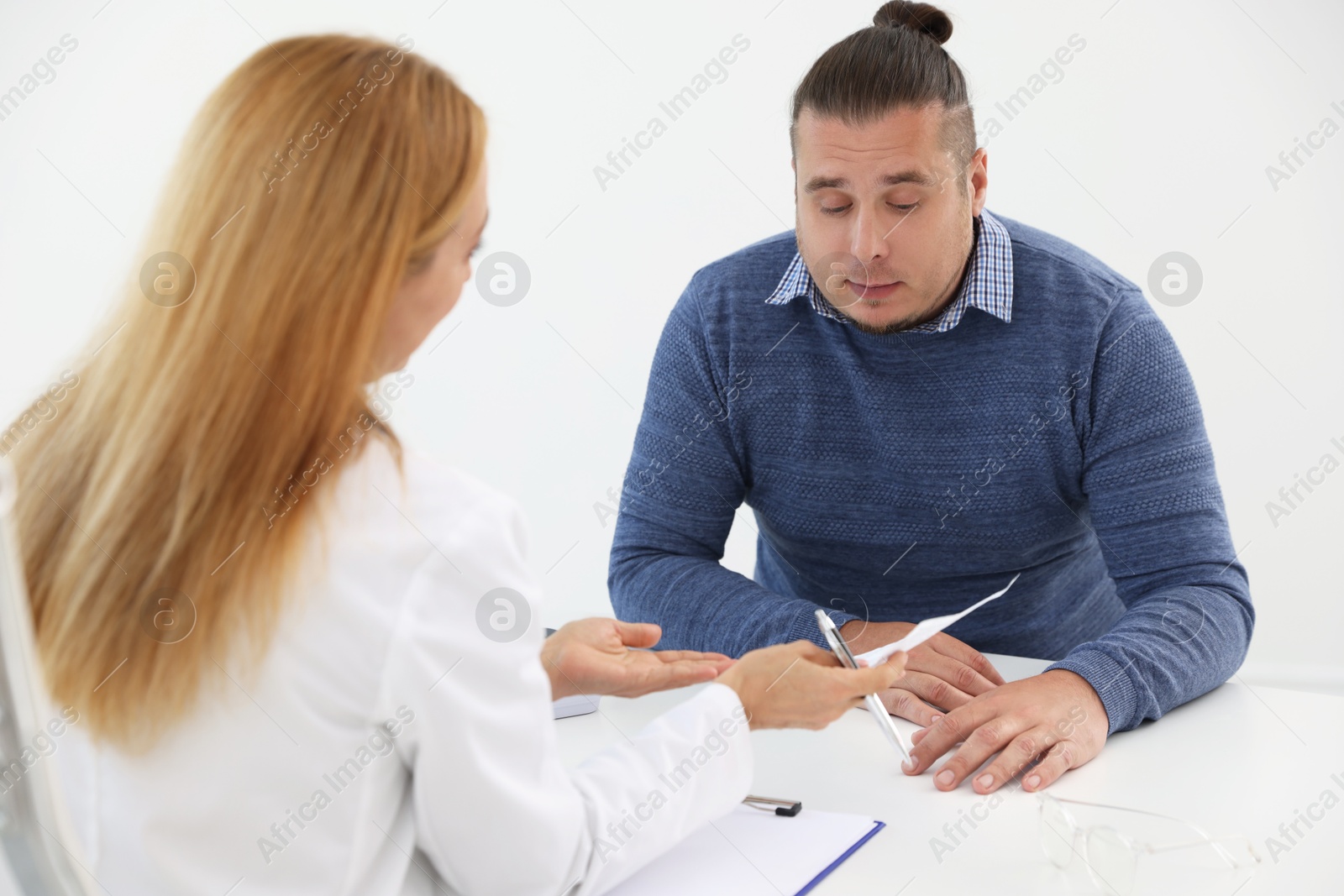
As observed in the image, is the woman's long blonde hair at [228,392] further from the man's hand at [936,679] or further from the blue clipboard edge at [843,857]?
the man's hand at [936,679]

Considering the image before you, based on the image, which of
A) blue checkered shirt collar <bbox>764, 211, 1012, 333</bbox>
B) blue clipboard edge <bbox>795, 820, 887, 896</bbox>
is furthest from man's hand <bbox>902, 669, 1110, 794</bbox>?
blue checkered shirt collar <bbox>764, 211, 1012, 333</bbox>

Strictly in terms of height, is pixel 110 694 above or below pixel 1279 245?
below

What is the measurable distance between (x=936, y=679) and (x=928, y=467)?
48 centimetres

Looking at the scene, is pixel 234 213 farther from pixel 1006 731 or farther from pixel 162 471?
pixel 1006 731

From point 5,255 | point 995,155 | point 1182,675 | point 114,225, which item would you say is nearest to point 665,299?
point 995,155

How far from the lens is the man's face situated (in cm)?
179

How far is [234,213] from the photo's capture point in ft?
3.10

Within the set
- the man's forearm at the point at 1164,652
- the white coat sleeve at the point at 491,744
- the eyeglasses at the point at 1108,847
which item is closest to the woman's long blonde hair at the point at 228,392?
the white coat sleeve at the point at 491,744

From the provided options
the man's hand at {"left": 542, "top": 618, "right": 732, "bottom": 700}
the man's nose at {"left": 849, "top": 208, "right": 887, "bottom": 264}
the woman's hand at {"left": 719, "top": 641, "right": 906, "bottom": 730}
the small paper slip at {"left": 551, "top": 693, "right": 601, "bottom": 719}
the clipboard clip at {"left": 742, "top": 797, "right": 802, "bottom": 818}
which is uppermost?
the man's nose at {"left": 849, "top": 208, "right": 887, "bottom": 264}

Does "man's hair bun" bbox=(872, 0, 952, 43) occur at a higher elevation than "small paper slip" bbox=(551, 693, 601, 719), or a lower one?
higher

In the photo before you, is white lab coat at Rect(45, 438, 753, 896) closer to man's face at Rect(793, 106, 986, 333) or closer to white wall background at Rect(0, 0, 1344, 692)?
man's face at Rect(793, 106, 986, 333)

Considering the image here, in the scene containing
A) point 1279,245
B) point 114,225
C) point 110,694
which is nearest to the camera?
point 110,694

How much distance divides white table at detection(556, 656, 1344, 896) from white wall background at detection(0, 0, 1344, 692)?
76.7 inches

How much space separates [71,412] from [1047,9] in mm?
3031
